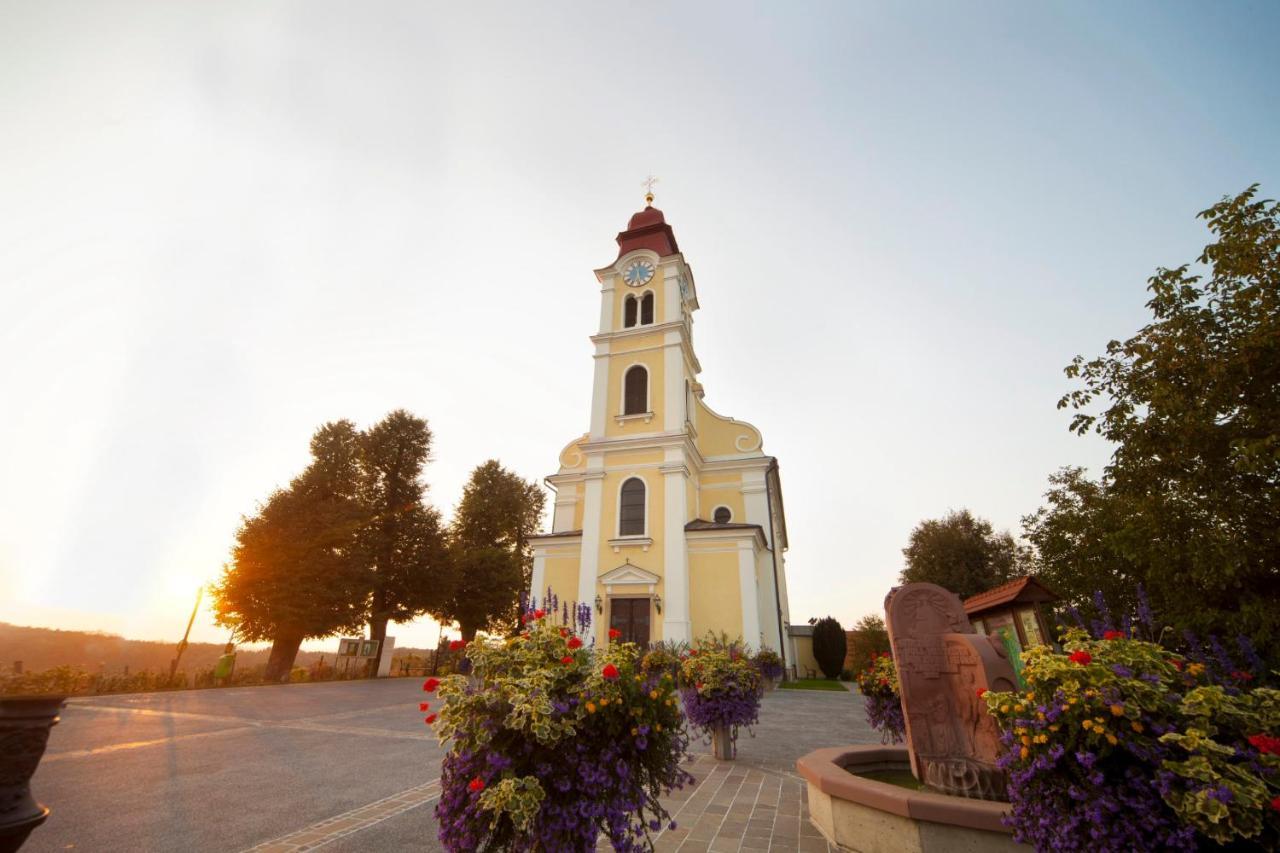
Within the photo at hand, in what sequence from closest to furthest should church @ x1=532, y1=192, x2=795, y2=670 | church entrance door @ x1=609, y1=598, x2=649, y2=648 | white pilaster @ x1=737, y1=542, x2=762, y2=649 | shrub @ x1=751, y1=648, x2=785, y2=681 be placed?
shrub @ x1=751, y1=648, x2=785, y2=681 → white pilaster @ x1=737, y1=542, x2=762, y2=649 → church entrance door @ x1=609, y1=598, x2=649, y2=648 → church @ x1=532, y1=192, x2=795, y2=670

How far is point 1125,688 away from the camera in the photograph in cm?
288

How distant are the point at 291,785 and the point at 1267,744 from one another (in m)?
7.84

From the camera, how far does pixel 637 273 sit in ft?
86.9

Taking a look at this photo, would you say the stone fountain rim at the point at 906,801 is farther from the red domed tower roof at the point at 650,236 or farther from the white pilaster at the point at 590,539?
the red domed tower roof at the point at 650,236

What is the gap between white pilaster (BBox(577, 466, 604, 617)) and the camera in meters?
20.8

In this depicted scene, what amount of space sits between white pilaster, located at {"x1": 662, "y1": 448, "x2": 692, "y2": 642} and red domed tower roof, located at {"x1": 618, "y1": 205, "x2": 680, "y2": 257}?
11.7 meters

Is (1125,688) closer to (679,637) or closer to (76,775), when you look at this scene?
(76,775)

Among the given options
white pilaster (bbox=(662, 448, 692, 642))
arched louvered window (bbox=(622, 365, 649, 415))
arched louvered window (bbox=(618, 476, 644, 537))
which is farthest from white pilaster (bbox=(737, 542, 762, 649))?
arched louvered window (bbox=(622, 365, 649, 415))

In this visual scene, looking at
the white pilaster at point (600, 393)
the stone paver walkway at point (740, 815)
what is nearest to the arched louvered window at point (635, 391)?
the white pilaster at point (600, 393)

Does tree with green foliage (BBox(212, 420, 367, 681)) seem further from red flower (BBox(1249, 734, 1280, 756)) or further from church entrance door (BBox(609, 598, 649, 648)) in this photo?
red flower (BBox(1249, 734, 1280, 756))

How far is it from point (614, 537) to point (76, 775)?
16452 millimetres

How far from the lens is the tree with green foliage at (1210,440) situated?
8.28 meters

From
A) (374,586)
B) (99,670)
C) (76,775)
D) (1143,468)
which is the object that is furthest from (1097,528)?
(99,670)

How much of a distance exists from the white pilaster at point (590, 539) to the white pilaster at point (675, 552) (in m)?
2.83
